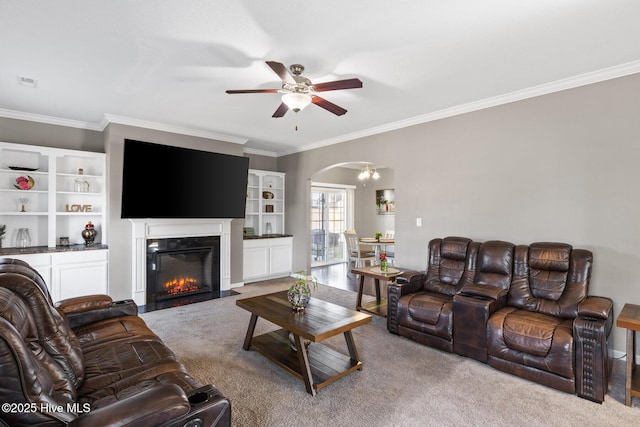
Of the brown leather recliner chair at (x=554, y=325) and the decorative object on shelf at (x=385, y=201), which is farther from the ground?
A: the decorative object on shelf at (x=385, y=201)

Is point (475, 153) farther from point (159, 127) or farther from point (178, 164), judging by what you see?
point (159, 127)

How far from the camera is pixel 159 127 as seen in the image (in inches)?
191

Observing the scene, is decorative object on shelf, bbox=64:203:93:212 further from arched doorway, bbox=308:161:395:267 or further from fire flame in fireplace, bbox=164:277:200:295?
arched doorway, bbox=308:161:395:267

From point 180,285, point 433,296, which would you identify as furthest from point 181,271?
point 433,296

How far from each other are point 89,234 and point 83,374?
142 inches

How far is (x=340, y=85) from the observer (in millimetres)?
2633

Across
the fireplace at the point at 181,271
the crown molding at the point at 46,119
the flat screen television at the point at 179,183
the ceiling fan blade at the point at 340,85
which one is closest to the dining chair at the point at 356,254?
the flat screen television at the point at 179,183

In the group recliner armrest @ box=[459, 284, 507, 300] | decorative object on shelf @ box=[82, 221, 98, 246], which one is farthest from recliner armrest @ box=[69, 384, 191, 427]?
decorative object on shelf @ box=[82, 221, 98, 246]

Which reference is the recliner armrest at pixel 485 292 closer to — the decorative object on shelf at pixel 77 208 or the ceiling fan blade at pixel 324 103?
the ceiling fan blade at pixel 324 103

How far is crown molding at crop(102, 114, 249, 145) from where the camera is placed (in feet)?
14.7

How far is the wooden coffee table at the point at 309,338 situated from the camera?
2.50 meters

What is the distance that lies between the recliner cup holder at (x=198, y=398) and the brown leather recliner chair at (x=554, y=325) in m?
2.50

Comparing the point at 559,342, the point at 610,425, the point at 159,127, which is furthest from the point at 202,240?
the point at 610,425

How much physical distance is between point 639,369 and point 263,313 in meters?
3.23
